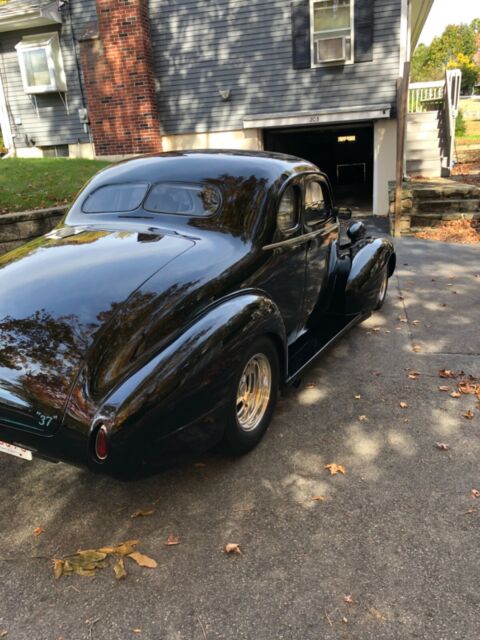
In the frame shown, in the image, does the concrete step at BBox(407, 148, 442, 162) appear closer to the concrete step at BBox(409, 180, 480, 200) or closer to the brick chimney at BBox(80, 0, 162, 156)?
the concrete step at BBox(409, 180, 480, 200)

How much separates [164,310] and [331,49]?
1081 centimetres

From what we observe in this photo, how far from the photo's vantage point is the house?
11516 millimetres

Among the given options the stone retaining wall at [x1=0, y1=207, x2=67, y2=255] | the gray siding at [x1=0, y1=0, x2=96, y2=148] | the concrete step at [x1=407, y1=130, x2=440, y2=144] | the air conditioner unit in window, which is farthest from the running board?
the gray siding at [x1=0, y1=0, x2=96, y2=148]

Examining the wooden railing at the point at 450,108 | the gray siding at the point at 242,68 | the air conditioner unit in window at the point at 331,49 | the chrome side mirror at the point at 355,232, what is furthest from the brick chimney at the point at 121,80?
the chrome side mirror at the point at 355,232

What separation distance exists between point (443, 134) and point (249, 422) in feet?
40.9

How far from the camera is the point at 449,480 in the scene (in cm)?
292

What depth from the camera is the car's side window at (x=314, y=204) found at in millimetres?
4155

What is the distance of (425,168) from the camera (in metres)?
13.2

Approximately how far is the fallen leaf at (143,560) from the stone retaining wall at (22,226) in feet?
15.6

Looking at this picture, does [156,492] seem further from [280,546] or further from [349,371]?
[349,371]

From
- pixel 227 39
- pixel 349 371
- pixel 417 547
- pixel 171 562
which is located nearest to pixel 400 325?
pixel 349 371

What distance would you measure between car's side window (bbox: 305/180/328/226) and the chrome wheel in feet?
4.60

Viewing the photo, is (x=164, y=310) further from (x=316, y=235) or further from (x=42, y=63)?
(x=42, y=63)

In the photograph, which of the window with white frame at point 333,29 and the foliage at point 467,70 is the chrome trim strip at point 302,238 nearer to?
the window with white frame at point 333,29
